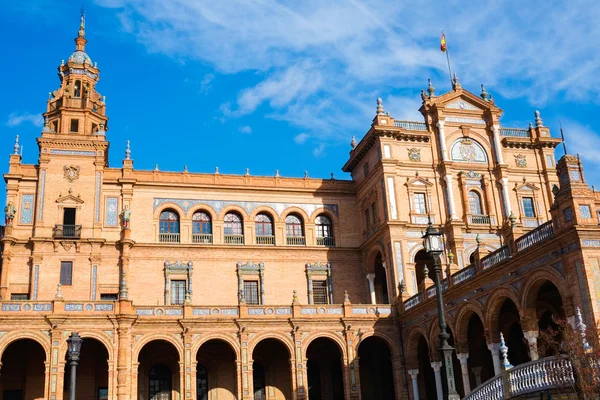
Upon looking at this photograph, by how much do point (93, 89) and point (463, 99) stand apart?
2444cm

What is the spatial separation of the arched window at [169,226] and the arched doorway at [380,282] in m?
12.8

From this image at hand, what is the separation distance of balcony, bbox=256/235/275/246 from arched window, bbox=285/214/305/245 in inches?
39.2

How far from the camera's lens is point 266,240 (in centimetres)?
4447

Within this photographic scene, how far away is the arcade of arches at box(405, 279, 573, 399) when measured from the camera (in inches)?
1064

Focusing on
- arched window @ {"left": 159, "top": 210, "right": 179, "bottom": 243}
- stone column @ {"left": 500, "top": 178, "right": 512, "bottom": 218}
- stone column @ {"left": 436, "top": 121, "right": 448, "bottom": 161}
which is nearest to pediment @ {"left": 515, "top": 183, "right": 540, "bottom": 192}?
stone column @ {"left": 500, "top": 178, "right": 512, "bottom": 218}

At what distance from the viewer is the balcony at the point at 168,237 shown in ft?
139

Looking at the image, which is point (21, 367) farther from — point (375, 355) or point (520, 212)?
point (520, 212)

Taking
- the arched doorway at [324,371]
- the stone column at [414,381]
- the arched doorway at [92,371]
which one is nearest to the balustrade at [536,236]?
the stone column at [414,381]

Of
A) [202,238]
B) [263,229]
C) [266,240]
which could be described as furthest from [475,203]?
[202,238]

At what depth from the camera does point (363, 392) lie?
138 ft

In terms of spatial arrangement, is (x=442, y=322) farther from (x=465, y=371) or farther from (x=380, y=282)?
(x=380, y=282)

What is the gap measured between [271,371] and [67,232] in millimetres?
14425

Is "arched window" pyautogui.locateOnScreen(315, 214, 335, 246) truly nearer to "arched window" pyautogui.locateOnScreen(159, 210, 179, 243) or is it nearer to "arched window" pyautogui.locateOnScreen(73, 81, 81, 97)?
"arched window" pyautogui.locateOnScreen(159, 210, 179, 243)

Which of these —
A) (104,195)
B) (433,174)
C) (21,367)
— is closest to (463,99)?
(433,174)
